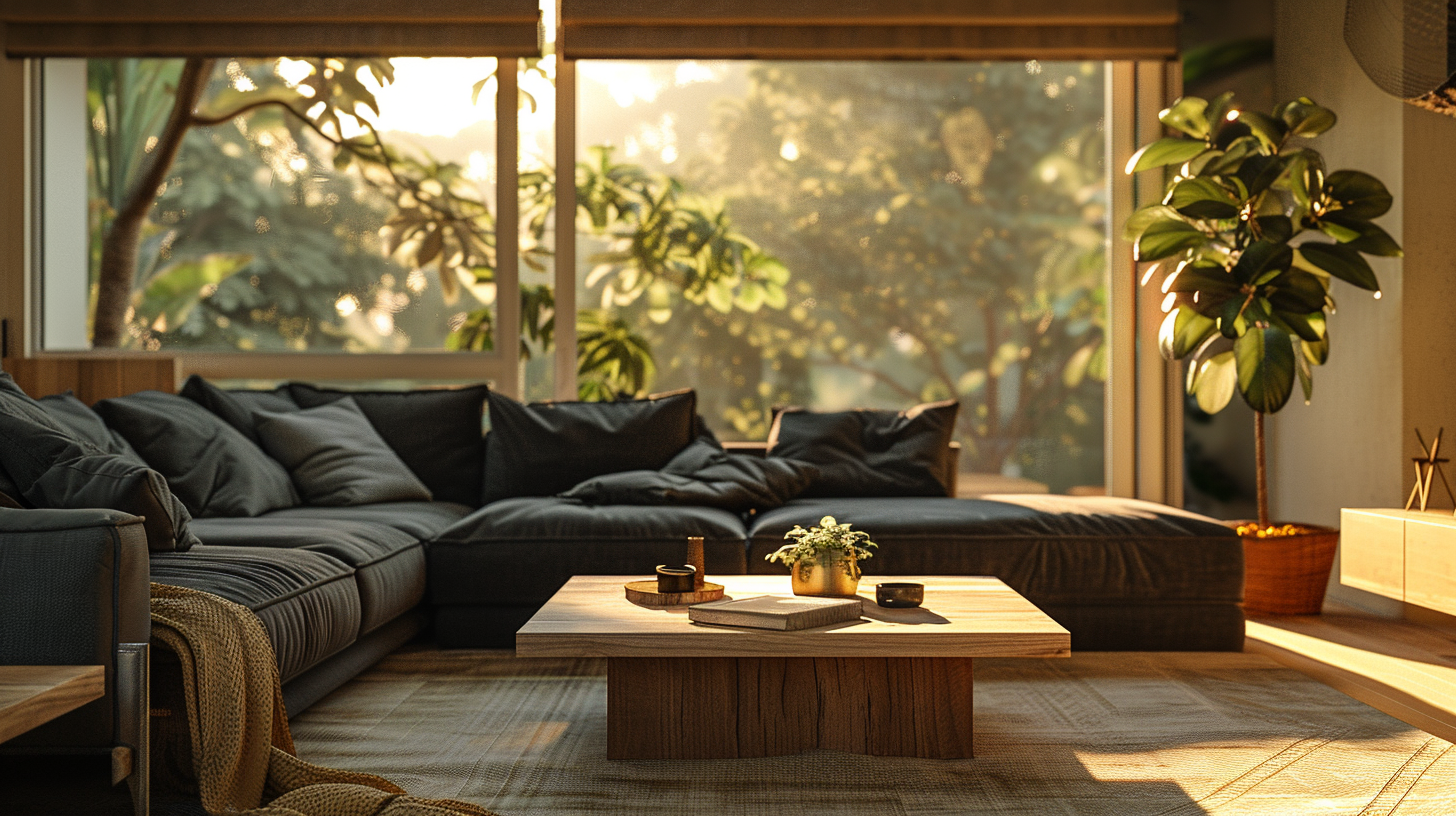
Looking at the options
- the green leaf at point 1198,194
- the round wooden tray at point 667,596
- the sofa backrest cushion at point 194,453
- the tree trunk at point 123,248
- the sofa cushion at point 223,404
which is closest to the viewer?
the round wooden tray at point 667,596

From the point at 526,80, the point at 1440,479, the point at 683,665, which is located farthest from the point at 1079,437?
the point at 683,665

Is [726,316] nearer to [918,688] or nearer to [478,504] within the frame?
[478,504]

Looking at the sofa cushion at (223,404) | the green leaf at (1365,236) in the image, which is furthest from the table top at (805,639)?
the green leaf at (1365,236)

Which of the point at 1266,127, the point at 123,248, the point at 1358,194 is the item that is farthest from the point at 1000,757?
the point at 123,248

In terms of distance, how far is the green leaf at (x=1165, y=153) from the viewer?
4285 mm

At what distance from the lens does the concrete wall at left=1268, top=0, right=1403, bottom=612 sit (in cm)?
411

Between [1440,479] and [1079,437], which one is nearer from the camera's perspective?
[1440,479]

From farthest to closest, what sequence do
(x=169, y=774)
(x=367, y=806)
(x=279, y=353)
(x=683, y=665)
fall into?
(x=279, y=353) → (x=683, y=665) → (x=169, y=774) → (x=367, y=806)

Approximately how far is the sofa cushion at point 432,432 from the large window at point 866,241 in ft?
2.54

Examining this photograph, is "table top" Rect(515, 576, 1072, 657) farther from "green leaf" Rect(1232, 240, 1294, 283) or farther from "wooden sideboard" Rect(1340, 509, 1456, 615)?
"green leaf" Rect(1232, 240, 1294, 283)

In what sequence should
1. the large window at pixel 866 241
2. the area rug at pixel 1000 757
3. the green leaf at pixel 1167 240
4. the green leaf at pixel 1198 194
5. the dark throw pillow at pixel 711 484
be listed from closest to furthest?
the area rug at pixel 1000 757 < the dark throw pillow at pixel 711 484 < the green leaf at pixel 1198 194 < the green leaf at pixel 1167 240 < the large window at pixel 866 241

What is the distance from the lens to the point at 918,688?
2387 mm

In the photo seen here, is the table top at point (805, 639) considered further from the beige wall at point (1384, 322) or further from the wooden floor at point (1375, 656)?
the beige wall at point (1384, 322)

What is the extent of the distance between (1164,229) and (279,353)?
3.47 m
